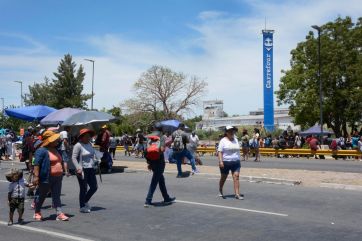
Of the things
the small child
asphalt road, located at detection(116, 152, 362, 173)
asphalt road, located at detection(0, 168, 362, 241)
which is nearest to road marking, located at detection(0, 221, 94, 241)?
asphalt road, located at detection(0, 168, 362, 241)

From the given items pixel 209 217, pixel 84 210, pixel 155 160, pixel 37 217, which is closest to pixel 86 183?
pixel 84 210

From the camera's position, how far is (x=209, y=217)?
8922 mm

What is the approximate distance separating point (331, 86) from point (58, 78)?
38.7 m

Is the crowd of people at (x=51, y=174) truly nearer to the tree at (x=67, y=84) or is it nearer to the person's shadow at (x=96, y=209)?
the person's shadow at (x=96, y=209)

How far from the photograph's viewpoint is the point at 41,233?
306 inches

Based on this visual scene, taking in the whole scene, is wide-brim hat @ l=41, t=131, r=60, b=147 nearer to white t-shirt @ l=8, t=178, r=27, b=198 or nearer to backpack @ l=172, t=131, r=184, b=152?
white t-shirt @ l=8, t=178, r=27, b=198

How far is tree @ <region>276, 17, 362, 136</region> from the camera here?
44.7 metres

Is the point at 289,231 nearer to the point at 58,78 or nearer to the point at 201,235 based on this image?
the point at 201,235

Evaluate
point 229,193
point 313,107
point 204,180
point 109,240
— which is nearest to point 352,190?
point 229,193

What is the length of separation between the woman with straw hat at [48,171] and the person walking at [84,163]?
44 cm

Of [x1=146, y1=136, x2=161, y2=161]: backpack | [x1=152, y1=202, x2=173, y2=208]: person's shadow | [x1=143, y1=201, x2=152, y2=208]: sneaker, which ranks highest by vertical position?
[x1=146, y1=136, x2=161, y2=161]: backpack

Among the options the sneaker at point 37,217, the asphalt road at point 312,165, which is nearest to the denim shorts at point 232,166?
the sneaker at point 37,217

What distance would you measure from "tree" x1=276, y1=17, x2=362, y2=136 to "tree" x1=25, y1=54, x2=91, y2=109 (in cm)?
3032

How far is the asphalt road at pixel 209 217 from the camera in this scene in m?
7.57
